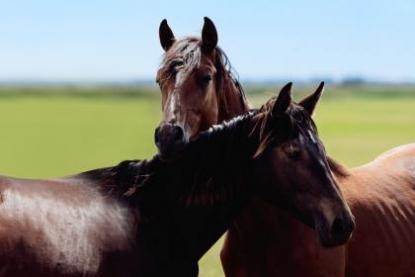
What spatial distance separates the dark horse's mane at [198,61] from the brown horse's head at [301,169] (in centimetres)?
114

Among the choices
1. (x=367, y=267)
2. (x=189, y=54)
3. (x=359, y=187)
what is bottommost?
(x=367, y=267)

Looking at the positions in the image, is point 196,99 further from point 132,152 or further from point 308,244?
point 132,152

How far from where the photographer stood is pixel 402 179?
7176 millimetres

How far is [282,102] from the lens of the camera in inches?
206

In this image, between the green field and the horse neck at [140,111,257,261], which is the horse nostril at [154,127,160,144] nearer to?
the horse neck at [140,111,257,261]

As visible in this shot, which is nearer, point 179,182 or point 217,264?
point 179,182

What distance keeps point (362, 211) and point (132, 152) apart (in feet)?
63.0

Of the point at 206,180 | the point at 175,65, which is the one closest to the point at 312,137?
the point at 206,180

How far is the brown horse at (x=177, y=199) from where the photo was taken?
4883mm

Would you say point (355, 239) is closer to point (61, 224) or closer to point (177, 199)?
point (177, 199)

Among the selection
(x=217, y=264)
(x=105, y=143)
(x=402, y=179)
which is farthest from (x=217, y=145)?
(x=105, y=143)

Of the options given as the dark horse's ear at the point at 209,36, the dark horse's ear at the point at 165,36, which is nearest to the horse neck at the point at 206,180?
the dark horse's ear at the point at 209,36

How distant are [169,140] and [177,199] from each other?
50 centimetres

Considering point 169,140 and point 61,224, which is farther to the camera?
point 169,140
